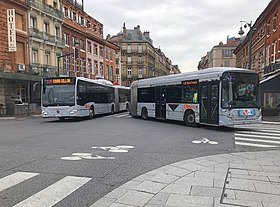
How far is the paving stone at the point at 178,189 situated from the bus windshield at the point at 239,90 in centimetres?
849

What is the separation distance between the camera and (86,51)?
4538 centimetres

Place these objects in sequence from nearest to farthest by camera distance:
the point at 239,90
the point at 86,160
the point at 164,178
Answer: the point at 164,178
the point at 86,160
the point at 239,90

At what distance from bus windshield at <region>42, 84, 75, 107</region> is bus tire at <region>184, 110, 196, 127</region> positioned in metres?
7.78

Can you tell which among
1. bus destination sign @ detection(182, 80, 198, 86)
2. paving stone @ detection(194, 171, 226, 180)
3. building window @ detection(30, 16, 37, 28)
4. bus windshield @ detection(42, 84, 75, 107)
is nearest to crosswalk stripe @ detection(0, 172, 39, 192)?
paving stone @ detection(194, 171, 226, 180)

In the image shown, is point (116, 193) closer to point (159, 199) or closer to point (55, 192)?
point (159, 199)

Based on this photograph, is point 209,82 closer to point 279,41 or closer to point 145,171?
point 145,171

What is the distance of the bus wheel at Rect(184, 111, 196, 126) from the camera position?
48.9 ft

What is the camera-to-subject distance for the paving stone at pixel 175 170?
5734 mm

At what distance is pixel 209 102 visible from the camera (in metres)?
13.5

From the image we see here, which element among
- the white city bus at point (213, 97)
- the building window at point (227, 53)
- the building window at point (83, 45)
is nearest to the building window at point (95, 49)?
the building window at point (83, 45)

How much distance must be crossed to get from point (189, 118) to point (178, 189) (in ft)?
34.8

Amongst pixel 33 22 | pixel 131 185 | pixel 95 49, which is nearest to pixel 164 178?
pixel 131 185

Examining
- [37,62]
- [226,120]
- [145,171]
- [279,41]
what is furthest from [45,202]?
[37,62]

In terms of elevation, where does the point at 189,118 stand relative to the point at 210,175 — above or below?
above
